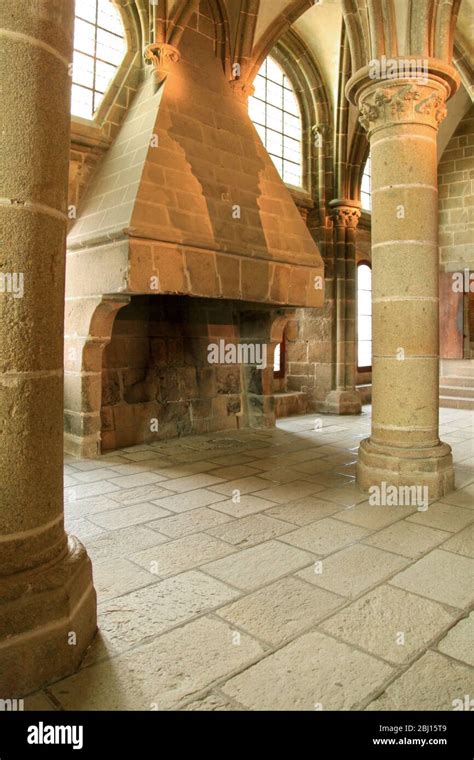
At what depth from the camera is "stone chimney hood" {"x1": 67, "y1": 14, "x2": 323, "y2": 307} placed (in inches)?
189

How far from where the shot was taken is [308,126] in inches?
349

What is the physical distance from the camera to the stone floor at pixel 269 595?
1853mm

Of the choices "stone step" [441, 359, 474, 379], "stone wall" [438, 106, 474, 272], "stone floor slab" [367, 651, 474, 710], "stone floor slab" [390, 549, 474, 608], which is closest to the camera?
"stone floor slab" [367, 651, 474, 710]

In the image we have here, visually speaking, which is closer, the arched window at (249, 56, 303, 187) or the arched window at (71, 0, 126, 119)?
the arched window at (71, 0, 126, 119)

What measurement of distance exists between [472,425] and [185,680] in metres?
6.81

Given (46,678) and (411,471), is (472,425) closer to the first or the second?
(411,471)

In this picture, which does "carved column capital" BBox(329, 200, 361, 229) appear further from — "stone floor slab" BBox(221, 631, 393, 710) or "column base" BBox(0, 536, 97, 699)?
"column base" BBox(0, 536, 97, 699)

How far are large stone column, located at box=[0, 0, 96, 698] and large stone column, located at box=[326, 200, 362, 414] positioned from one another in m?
7.17

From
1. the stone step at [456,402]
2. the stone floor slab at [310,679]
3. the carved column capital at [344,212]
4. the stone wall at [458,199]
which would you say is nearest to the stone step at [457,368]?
the stone step at [456,402]

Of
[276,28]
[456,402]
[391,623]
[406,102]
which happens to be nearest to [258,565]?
[391,623]

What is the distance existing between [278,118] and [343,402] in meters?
4.55

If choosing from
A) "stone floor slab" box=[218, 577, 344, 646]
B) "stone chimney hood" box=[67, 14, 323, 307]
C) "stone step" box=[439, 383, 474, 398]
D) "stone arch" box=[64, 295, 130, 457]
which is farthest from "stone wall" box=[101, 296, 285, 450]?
"stone step" box=[439, 383, 474, 398]

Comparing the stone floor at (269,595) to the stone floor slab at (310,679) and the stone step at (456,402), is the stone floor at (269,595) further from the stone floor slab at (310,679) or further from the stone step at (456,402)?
the stone step at (456,402)

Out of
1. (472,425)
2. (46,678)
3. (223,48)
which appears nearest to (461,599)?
(46,678)
